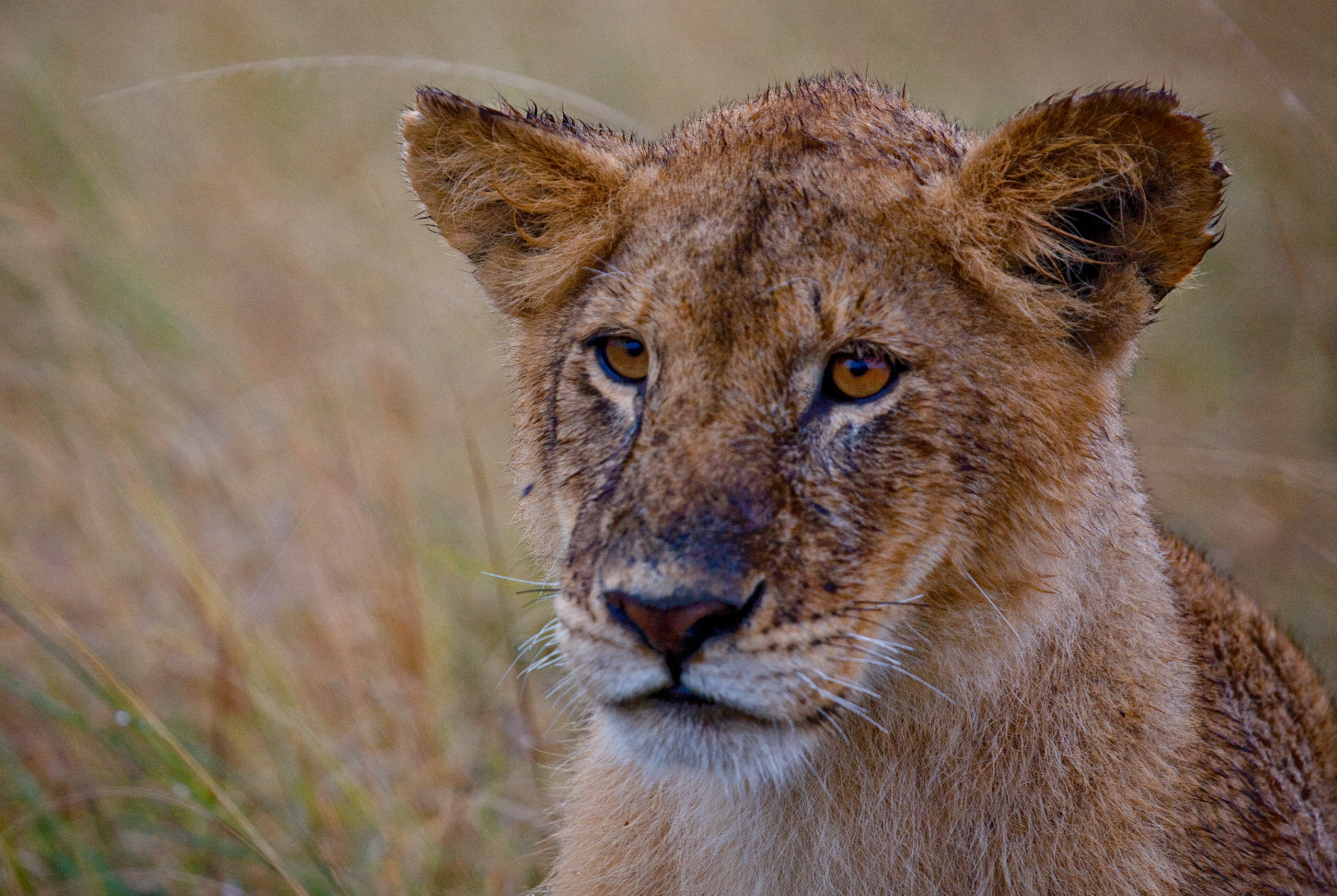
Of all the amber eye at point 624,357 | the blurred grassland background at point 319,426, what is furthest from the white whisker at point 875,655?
the blurred grassland background at point 319,426

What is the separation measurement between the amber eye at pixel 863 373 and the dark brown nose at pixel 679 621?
0.54m

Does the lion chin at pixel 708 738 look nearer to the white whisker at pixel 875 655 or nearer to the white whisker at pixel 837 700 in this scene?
the white whisker at pixel 837 700

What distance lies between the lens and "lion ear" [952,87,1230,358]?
8.16 feet

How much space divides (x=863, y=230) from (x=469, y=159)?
109 cm

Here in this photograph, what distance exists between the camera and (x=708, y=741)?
7.76 feet

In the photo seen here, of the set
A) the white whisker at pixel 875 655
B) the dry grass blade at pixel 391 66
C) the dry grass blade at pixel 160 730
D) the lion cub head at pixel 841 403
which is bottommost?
the dry grass blade at pixel 160 730

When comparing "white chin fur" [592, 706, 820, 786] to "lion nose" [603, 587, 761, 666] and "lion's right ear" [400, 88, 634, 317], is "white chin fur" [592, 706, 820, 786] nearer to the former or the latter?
"lion nose" [603, 587, 761, 666]

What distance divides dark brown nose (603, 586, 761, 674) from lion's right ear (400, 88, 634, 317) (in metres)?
1.04

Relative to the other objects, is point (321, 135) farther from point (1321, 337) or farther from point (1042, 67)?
point (1321, 337)

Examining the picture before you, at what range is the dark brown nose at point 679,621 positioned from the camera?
2.24 metres

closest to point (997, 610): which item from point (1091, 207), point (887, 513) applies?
point (887, 513)

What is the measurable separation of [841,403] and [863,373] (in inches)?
3.1

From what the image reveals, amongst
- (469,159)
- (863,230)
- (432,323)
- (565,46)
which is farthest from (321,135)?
(863,230)

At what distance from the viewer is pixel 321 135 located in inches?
359
